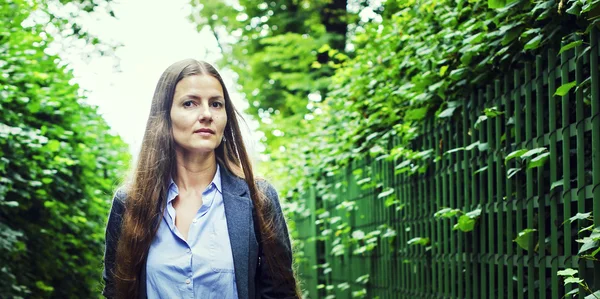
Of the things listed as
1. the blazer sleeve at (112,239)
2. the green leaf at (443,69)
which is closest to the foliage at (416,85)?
the green leaf at (443,69)

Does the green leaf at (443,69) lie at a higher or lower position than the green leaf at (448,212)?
higher

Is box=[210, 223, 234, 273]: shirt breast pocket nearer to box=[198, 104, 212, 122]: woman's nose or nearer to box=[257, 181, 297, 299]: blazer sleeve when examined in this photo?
box=[257, 181, 297, 299]: blazer sleeve

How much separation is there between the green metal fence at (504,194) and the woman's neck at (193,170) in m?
1.43

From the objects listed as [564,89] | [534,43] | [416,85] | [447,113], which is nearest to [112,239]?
[564,89]

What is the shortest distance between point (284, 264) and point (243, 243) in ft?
0.73

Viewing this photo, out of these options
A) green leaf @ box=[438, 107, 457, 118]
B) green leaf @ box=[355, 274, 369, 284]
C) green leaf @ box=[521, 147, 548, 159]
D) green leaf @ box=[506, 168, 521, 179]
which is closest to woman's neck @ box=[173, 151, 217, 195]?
green leaf @ box=[521, 147, 548, 159]

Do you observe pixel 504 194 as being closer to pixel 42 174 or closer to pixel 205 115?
pixel 205 115

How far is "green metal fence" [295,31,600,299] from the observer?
10.9ft

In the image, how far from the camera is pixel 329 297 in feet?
32.1

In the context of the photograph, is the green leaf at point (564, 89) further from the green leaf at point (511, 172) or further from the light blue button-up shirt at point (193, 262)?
the light blue button-up shirt at point (193, 262)

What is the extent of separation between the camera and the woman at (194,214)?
2864 mm

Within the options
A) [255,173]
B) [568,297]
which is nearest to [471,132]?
[568,297]

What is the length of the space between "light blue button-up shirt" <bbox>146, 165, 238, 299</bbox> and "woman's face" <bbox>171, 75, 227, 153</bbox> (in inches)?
10.5

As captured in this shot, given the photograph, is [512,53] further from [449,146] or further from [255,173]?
[255,173]
